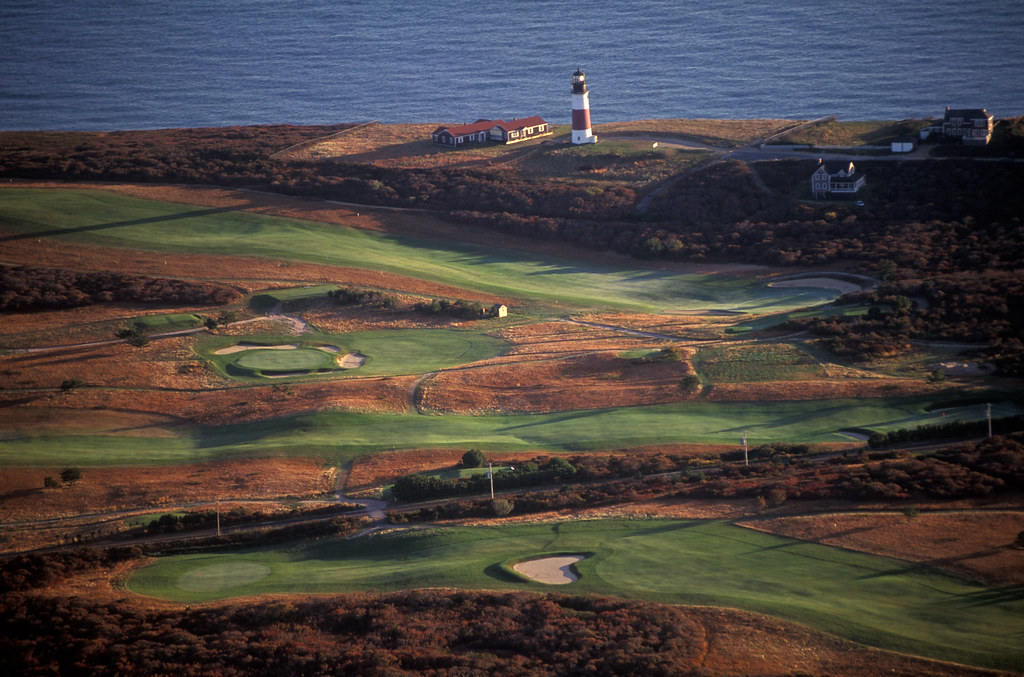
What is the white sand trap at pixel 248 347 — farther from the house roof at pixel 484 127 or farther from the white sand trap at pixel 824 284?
the house roof at pixel 484 127

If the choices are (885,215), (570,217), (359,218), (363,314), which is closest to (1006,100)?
(885,215)

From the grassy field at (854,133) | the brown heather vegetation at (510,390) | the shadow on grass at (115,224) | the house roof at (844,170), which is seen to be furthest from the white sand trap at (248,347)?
the grassy field at (854,133)

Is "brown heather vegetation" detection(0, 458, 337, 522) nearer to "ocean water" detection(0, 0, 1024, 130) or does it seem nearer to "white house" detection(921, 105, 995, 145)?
"white house" detection(921, 105, 995, 145)

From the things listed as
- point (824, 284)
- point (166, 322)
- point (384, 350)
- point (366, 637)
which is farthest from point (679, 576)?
point (166, 322)

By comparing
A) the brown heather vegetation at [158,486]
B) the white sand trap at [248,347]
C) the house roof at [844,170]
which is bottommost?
the brown heather vegetation at [158,486]

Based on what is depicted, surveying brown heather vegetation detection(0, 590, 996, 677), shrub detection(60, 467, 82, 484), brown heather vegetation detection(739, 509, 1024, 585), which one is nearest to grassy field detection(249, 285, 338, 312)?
shrub detection(60, 467, 82, 484)

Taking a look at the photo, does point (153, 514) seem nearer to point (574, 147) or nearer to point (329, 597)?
point (329, 597)
